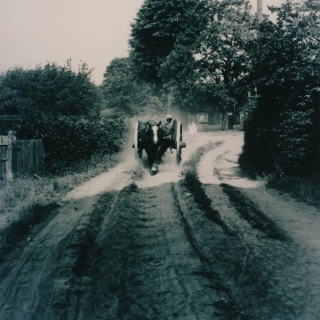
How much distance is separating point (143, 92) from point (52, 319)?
Answer: 37.4m

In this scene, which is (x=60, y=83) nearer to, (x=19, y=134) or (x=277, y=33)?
(x=19, y=134)

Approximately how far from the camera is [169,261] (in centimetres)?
562

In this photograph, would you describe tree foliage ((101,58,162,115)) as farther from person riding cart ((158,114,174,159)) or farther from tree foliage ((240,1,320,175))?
tree foliage ((240,1,320,175))

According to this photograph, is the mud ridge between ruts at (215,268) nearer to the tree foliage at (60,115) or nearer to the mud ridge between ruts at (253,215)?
the mud ridge between ruts at (253,215)

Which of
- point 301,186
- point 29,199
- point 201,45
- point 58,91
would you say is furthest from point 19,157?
point 201,45

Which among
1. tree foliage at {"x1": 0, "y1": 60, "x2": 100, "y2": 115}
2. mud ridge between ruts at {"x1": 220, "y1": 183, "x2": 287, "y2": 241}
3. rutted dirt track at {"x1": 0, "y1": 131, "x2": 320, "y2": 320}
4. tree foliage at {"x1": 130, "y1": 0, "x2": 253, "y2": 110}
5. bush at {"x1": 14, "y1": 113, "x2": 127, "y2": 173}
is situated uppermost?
tree foliage at {"x1": 130, "y1": 0, "x2": 253, "y2": 110}

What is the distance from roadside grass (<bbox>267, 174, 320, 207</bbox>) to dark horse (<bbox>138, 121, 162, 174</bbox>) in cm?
459

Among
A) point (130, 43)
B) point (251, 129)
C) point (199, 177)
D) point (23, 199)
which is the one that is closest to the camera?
point (23, 199)

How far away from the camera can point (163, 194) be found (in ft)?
33.9

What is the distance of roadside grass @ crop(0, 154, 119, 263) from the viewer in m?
7.12

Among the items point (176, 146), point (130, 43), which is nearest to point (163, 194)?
point (176, 146)

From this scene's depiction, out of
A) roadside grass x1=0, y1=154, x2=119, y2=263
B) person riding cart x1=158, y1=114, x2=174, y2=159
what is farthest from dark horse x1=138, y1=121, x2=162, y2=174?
roadside grass x1=0, y1=154, x2=119, y2=263

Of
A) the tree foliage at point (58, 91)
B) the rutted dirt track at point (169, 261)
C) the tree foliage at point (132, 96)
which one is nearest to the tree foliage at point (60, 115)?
the tree foliage at point (58, 91)

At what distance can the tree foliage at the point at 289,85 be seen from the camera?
1105cm
